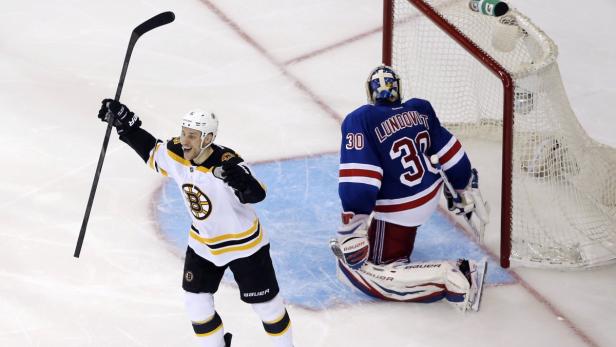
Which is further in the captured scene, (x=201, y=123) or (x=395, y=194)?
(x=395, y=194)

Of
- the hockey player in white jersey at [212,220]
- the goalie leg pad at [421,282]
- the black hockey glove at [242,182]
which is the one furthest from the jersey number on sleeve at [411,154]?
the black hockey glove at [242,182]

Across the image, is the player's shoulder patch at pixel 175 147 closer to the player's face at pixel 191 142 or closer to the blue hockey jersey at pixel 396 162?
the player's face at pixel 191 142

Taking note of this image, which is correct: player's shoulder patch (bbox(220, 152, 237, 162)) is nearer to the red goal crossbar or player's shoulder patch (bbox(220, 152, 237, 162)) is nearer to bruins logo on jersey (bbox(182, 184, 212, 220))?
bruins logo on jersey (bbox(182, 184, 212, 220))

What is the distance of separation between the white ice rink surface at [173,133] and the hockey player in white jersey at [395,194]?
0.14 metres

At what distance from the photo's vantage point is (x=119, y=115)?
174 inches

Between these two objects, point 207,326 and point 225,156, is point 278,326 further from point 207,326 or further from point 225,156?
point 225,156

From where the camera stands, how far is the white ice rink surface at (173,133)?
4.95m

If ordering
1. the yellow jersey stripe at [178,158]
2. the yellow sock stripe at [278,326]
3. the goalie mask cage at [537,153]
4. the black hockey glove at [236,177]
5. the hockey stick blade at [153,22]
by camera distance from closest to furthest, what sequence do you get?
the black hockey glove at [236,177]
the yellow jersey stripe at [178,158]
the yellow sock stripe at [278,326]
the hockey stick blade at [153,22]
the goalie mask cage at [537,153]

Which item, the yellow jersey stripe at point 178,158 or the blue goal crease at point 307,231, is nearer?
the yellow jersey stripe at point 178,158

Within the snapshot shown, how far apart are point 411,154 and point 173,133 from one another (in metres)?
1.84

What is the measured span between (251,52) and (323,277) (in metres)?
2.29

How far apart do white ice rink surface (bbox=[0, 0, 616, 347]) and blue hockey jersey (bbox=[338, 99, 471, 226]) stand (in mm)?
433

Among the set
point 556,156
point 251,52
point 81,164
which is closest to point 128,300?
point 81,164

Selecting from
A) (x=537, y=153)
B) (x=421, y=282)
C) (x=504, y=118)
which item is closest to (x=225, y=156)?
(x=421, y=282)
